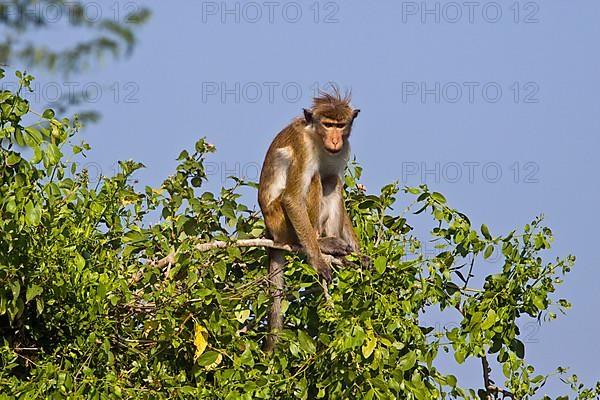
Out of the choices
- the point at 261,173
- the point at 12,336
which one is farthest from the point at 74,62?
the point at 12,336

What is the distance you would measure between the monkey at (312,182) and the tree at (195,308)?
4.92 ft

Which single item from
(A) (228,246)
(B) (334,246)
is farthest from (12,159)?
(B) (334,246)

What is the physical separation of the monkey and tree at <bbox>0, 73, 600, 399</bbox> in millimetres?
1499

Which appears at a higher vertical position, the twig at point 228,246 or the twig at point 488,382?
the twig at point 228,246

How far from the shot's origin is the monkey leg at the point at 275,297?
7258 millimetres

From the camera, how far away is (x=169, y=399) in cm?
621

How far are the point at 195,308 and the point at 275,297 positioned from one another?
741 millimetres

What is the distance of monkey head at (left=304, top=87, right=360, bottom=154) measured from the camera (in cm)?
954

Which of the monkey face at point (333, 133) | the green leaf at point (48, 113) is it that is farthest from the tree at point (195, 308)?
the monkey face at point (333, 133)

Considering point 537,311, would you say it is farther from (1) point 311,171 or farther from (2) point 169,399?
(1) point 311,171

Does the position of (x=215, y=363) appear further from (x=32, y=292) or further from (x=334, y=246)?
(x=334, y=246)

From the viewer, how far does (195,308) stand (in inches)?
Result: 269

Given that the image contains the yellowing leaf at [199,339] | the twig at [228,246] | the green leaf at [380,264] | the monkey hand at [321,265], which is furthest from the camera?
the monkey hand at [321,265]

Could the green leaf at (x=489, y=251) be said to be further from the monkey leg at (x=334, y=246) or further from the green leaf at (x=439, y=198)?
the monkey leg at (x=334, y=246)
